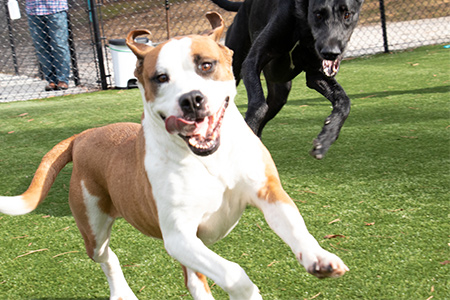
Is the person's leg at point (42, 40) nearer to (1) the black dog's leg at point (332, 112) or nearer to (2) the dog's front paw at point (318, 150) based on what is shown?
(1) the black dog's leg at point (332, 112)

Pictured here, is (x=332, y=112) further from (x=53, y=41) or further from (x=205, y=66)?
(x=53, y=41)

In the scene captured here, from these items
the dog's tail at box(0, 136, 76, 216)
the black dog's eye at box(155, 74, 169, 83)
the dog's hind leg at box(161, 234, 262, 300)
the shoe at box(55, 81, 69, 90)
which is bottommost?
the shoe at box(55, 81, 69, 90)

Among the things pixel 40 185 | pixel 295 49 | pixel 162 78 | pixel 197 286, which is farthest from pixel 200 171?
pixel 295 49

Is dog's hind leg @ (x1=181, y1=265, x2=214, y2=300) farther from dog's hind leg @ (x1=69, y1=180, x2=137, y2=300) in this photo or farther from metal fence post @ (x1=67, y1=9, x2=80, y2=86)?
metal fence post @ (x1=67, y1=9, x2=80, y2=86)

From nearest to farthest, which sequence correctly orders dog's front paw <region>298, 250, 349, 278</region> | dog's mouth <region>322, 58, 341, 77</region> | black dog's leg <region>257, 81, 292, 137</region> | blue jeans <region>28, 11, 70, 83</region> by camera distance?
dog's front paw <region>298, 250, 349, 278</region>
dog's mouth <region>322, 58, 341, 77</region>
black dog's leg <region>257, 81, 292, 137</region>
blue jeans <region>28, 11, 70, 83</region>

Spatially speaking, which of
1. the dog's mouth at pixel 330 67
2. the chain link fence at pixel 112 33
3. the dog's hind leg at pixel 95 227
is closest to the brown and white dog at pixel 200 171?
the dog's hind leg at pixel 95 227

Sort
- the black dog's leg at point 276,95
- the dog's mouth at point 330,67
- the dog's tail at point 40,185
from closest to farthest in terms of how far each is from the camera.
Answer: the dog's tail at point 40,185, the dog's mouth at point 330,67, the black dog's leg at point 276,95

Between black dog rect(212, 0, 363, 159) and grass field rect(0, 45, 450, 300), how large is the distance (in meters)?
0.46

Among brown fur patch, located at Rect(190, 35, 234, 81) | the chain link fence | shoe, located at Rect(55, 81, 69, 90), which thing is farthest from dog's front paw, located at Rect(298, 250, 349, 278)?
shoe, located at Rect(55, 81, 69, 90)

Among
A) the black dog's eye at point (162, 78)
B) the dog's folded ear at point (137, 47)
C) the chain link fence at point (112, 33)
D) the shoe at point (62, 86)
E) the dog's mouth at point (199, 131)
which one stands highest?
the dog's folded ear at point (137, 47)

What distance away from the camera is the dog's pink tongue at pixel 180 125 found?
6.37 feet

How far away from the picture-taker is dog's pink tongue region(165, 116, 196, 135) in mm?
1942

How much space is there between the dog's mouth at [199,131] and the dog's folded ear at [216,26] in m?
0.43

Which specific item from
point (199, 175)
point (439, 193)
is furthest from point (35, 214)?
point (439, 193)
